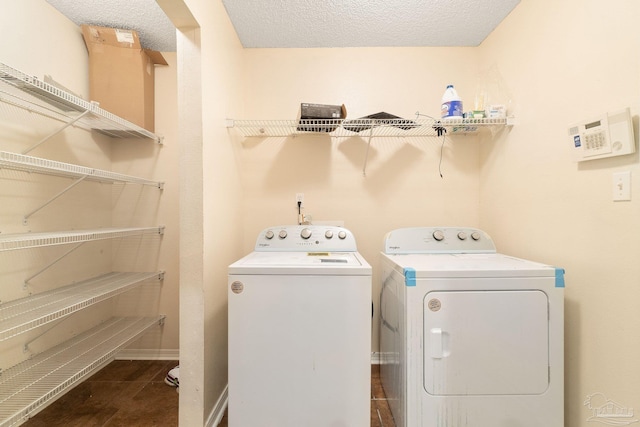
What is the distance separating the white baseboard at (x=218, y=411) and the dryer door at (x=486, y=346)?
1.13 meters

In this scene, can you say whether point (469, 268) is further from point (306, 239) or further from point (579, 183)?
point (306, 239)

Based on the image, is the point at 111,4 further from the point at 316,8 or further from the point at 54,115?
the point at 316,8

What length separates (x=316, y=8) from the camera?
1.62 m

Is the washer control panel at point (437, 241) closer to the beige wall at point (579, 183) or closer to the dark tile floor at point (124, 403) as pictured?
the beige wall at point (579, 183)

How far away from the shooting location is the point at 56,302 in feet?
4.56

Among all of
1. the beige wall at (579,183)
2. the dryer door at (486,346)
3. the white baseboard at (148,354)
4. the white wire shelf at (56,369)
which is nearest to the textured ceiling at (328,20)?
the beige wall at (579,183)

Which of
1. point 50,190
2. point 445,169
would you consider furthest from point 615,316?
point 50,190

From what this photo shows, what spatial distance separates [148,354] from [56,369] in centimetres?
77

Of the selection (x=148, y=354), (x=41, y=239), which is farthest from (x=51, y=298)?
(x=148, y=354)

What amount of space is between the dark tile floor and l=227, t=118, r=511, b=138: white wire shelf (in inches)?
70.0

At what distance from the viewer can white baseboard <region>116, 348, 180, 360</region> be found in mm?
2051

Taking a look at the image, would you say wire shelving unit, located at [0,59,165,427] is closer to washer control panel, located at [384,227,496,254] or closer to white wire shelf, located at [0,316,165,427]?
white wire shelf, located at [0,316,165,427]

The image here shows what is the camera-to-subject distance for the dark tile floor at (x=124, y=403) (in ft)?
4.74

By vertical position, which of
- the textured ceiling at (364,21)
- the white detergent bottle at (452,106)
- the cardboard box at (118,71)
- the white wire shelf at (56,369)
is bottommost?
the white wire shelf at (56,369)
